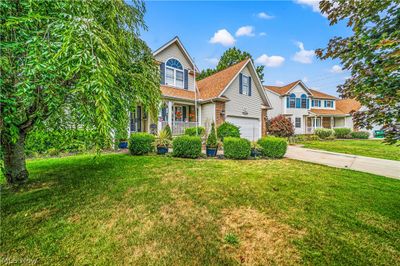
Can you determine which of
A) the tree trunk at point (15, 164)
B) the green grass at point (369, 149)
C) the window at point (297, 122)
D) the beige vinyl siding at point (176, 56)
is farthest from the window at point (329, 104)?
the tree trunk at point (15, 164)

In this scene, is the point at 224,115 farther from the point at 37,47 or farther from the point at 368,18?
the point at 37,47

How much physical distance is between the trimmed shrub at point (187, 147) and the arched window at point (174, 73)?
6626 mm

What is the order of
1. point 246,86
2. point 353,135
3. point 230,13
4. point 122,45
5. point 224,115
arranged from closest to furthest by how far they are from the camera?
point 122,45, point 230,13, point 224,115, point 246,86, point 353,135

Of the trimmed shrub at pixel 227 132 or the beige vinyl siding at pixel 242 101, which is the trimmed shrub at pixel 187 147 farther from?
the beige vinyl siding at pixel 242 101

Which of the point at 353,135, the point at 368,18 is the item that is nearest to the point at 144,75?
the point at 368,18

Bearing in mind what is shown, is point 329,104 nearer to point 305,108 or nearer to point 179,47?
point 305,108

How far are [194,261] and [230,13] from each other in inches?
445

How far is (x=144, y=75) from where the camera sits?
4902mm

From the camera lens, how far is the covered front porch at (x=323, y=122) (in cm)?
2728

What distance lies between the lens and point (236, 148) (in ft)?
28.2

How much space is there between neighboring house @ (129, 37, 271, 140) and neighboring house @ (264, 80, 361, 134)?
9.85 m

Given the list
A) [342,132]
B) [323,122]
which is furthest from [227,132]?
[323,122]

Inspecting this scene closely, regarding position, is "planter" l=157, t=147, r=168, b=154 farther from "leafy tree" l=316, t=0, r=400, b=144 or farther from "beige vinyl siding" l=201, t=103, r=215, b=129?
"leafy tree" l=316, t=0, r=400, b=144

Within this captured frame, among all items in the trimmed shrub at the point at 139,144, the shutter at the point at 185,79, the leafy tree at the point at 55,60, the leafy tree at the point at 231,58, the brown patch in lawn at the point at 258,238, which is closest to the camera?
the leafy tree at the point at 55,60
